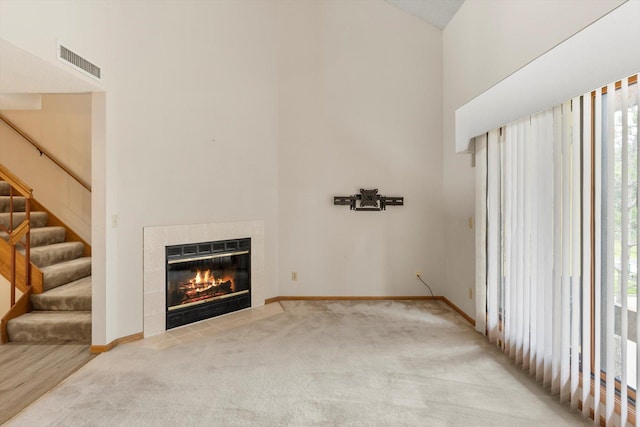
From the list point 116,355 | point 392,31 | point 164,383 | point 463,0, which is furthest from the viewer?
point 392,31

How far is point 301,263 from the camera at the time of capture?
4.61 m

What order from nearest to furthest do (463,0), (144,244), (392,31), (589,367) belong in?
(589,367)
(144,244)
(463,0)
(392,31)

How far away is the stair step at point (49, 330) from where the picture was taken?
320 centimetres

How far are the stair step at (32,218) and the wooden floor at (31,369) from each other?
5.46ft

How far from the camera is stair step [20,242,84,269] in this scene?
12.5 ft

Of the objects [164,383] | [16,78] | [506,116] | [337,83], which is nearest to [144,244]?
[164,383]

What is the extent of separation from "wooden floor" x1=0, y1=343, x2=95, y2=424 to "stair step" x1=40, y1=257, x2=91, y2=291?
0.71m

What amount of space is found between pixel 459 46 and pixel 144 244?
4.13 meters

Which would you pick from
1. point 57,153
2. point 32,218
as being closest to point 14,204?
point 32,218

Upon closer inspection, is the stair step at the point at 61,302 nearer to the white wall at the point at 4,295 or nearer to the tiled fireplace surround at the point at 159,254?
the white wall at the point at 4,295

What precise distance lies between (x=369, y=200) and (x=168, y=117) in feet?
8.58

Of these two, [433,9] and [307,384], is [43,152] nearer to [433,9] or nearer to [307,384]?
[307,384]

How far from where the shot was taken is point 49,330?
3.22m

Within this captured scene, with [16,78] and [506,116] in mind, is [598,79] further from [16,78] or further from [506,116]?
[16,78]
